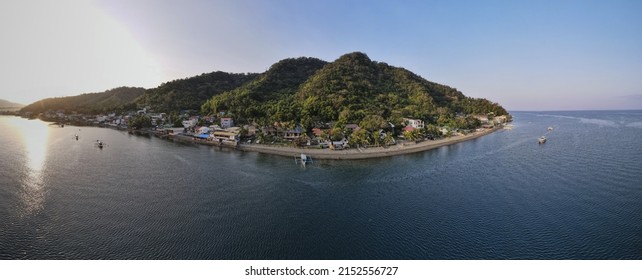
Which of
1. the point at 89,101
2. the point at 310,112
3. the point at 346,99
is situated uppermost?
the point at 89,101

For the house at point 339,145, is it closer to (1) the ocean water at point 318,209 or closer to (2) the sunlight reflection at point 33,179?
(1) the ocean water at point 318,209

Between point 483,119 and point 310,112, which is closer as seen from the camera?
point 310,112

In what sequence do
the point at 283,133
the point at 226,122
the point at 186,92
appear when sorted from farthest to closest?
the point at 186,92
the point at 226,122
the point at 283,133

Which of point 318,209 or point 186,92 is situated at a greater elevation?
point 186,92

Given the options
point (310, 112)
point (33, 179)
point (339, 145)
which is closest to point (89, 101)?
point (310, 112)

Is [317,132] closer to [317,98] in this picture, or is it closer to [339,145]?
[339,145]

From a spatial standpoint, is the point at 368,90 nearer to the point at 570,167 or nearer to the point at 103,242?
the point at 570,167

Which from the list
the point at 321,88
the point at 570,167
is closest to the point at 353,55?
the point at 321,88

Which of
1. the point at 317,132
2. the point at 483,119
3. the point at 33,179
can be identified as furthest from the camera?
the point at 483,119
